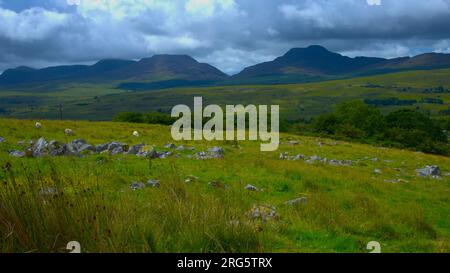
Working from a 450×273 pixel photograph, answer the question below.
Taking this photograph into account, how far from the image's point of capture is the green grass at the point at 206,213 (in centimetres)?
607

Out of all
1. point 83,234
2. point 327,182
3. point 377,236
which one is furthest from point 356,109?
point 83,234

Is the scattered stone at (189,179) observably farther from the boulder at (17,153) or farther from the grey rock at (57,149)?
the boulder at (17,153)

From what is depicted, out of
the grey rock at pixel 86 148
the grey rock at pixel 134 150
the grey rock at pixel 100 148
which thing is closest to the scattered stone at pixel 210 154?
the grey rock at pixel 134 150

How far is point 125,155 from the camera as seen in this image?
2112 centimetres

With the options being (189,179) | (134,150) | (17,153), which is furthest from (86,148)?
(189,179)

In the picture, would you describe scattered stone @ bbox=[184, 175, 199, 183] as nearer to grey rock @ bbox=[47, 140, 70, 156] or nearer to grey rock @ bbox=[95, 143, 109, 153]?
grey rock @ bbox=[47, 140, 70, 156]

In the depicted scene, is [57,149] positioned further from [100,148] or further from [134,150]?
[134,150]

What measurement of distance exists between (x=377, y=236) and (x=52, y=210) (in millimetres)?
7106

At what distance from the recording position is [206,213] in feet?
22.9

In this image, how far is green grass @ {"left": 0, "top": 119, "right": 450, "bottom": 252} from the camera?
607 cm

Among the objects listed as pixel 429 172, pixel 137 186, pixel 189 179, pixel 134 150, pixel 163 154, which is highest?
pixel 137 186

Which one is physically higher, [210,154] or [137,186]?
[137,186]
